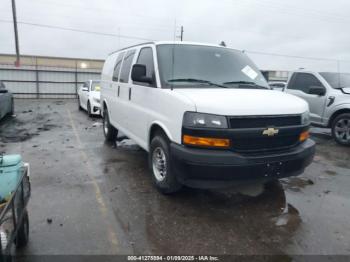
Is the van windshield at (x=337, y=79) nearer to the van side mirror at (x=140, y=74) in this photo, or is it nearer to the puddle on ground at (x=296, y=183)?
the puddle on ground at (x=296, y=183)

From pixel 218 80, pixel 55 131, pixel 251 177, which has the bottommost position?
pixel 55 131

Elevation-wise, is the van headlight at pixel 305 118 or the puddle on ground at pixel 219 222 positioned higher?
the van headlight at pixel 305 118

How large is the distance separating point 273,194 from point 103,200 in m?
2.48

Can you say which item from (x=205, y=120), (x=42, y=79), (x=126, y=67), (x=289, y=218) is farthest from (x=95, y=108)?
(x=42, y=79)

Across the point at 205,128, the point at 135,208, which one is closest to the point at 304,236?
the point at 205,128

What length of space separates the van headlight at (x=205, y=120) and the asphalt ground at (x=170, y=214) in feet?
3.79

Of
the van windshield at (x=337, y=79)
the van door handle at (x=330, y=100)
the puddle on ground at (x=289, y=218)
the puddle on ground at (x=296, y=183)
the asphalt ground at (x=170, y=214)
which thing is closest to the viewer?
the asphalt ground at (x=170, y=214)

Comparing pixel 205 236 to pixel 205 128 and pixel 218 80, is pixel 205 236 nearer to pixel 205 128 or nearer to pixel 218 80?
pixel 205 128

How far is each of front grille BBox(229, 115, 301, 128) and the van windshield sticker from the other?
122 cm

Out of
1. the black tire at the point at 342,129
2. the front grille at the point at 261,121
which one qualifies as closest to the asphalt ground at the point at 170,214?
the front grille at the point at 261,121

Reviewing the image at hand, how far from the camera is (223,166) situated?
131 inches

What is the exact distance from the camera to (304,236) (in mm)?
3227

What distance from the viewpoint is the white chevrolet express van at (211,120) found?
3.36 meters

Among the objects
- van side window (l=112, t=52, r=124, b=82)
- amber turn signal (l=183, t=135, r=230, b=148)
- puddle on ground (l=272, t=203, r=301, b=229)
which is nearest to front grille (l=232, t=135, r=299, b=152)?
amber turn signal (l=183, t=135, r=230, b=148)
